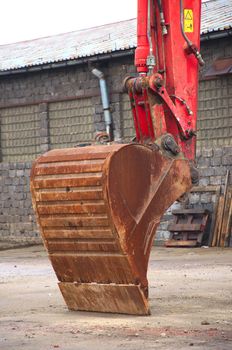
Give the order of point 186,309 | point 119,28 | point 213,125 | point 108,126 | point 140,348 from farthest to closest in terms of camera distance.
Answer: point 119,28
point 108,126
point 213,125
point 186,309
point 140,348

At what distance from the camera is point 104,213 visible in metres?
8.54

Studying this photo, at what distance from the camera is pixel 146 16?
9.63m

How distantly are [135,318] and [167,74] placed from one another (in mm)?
2575

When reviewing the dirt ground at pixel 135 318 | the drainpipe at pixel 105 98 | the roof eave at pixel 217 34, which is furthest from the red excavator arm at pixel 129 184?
the drainpipe at pixel 105 98

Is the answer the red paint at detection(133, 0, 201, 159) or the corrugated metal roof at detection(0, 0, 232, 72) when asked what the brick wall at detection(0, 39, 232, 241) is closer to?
the corrugated metal roof at detection(0, 0, 232, 72)

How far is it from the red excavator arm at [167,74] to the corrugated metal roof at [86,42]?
8056 millimetres

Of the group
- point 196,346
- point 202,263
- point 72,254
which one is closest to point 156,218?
point 72,254

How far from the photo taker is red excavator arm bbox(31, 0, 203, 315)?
8.62 metres

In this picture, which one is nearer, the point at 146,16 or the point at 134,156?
the point at 134,156

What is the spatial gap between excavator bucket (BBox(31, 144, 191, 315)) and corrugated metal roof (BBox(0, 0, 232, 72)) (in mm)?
9368

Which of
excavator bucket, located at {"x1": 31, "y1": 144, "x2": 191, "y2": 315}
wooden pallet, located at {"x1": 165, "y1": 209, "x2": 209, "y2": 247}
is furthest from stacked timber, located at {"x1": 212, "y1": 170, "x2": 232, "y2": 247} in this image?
excavator bucket, located at {"x1": 31, "y1": 144, "x2": 191, "y2": 315}

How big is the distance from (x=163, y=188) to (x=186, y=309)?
1246 millimetres

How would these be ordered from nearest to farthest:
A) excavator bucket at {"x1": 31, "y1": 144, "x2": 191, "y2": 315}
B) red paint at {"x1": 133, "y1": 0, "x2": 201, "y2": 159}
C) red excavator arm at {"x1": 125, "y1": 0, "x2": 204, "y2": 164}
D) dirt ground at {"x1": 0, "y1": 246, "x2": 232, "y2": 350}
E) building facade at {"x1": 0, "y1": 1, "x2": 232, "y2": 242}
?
dirt ground at {"x1": 0, "y1": 246, "x2": 232, "y2": 350}, excavator bucket at {"x1": 31, "y1": 144, "x2": 191, "y2": 315}, red excavator arm at {"x1": 125, "y1": 0, "x2": 204, "y2": 164}, red paint at {"x1": 133, "y1": 0, "x2": 201, "y2": 159}, building facade at {"x1": 0, "y1": 1, "x2": 232, "y2": 242}

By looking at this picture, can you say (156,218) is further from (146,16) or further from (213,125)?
(213,125)
